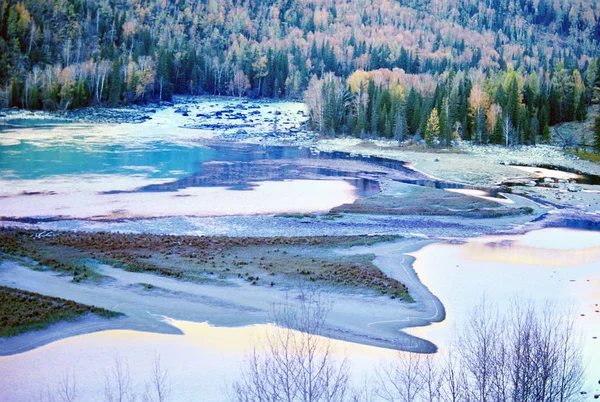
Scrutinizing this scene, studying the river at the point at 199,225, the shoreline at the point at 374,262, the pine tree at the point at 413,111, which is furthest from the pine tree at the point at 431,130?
the river at the point at 199,225

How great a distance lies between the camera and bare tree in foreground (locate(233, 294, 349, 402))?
14.4 m

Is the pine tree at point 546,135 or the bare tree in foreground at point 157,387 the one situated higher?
the pine tree at point 546,135

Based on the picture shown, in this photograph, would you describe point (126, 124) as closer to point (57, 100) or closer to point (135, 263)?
point (57, 100)

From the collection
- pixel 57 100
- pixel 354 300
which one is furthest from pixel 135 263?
pixel 57 100

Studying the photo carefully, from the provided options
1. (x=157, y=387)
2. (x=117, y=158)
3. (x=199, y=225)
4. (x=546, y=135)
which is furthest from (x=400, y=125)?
(x=157, y=387)

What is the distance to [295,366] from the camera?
1583 cm

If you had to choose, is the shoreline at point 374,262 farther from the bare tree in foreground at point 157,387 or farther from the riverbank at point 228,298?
the bare tree in foreground at point 157,387

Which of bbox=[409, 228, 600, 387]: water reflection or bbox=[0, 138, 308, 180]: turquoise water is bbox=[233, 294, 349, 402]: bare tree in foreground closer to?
bbox=[409, 228, 600, 387]: water reflection

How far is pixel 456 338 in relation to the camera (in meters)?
21.6

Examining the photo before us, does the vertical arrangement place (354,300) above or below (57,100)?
below

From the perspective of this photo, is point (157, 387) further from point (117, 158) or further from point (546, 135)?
point (546, 135)

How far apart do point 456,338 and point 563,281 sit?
9.90 m

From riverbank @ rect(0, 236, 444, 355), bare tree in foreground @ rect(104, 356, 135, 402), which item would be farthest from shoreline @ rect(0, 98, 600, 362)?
bare tree in foreground @ rect(104, 356, 135, 402)

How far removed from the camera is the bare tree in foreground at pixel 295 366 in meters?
14.4
